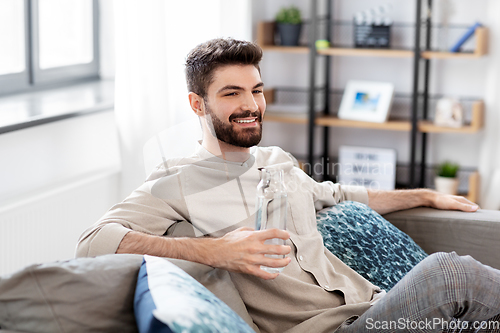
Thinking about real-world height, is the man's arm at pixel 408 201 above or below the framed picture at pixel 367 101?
below

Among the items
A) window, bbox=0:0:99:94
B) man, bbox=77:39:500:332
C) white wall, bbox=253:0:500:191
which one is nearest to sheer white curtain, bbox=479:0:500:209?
white wall, bbox=253:0:500:191

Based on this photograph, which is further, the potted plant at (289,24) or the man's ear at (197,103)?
the potted plant at (289,24)

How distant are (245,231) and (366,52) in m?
2.38

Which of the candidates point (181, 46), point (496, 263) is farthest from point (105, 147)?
point (496, 263)

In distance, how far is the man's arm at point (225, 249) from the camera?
1344 millimetres

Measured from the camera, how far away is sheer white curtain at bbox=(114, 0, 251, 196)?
2533mm

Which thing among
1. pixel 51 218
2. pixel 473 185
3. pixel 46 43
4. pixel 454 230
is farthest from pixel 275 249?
pixel 473 185

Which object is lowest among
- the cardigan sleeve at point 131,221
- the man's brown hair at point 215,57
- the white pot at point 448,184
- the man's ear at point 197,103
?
the white pot at point 448,184

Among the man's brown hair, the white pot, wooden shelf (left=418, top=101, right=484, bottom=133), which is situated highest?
the man's brown hair

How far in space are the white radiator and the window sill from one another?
271 mm

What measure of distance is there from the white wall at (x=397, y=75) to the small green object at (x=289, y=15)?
197 mm

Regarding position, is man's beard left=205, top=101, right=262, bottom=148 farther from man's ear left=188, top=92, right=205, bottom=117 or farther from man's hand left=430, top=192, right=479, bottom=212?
man's hand left=430, top=192, right=479, bottom=212

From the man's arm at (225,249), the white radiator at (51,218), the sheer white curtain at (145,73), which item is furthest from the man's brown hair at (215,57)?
the white radiator at (51,218)

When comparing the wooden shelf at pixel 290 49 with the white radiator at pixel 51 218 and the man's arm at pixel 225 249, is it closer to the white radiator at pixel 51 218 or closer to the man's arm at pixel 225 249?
the white radiator at pixel 51 218
